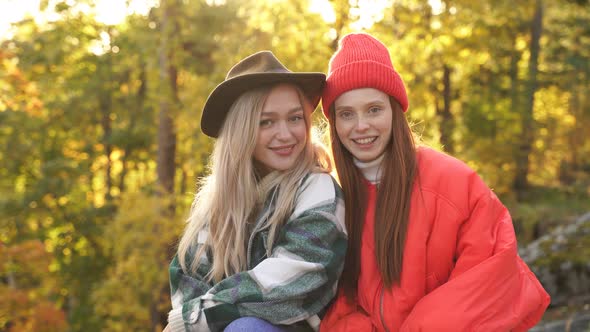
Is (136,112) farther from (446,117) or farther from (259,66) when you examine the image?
(259,66)

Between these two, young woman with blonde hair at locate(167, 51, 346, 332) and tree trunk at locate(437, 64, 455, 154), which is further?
tree trunk at locate(437, 64, 455, 154)

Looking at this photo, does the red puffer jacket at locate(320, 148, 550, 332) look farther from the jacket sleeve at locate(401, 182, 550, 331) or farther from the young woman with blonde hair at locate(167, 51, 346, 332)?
the young woman with blonde hair at locate(167, 51, 346, 332)

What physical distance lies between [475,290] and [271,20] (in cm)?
525

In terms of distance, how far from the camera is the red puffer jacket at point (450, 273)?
2.38 meters

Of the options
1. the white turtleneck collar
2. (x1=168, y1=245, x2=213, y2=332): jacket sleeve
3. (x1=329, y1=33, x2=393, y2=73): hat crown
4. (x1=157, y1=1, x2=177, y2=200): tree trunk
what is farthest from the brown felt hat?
(x1=157, y1=1, x2=177, y2=200): tree trunk

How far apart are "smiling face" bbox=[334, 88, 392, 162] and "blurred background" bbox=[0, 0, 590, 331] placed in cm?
267

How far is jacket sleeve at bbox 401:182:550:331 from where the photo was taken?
236cm

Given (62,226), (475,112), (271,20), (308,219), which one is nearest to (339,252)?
(308,219)

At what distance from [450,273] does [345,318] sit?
0.47 m

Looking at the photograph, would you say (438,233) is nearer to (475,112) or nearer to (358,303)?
(358,303)

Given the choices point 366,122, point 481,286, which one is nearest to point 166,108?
point 366,122

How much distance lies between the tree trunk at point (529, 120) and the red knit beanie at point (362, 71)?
11.6 metres

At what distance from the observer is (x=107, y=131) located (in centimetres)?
1855

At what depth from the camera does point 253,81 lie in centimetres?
284
